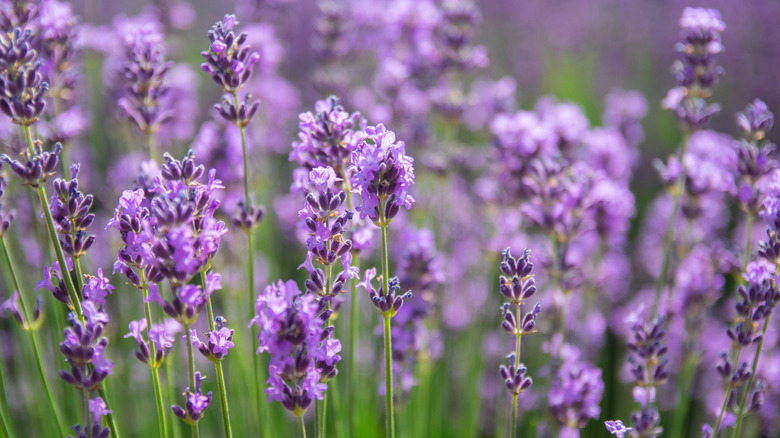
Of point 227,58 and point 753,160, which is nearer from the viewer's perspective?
point 227,58

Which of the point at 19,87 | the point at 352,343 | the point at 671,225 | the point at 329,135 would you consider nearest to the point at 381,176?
the point at 329,135

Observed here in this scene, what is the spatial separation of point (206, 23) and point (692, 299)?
28.7ft

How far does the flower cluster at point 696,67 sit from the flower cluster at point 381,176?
159 cm

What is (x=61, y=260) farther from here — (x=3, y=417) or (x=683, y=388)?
(x=683, y=388)

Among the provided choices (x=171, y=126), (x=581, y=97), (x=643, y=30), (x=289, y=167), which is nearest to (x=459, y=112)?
(x=171, y=126)

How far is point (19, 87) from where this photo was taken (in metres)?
1.83

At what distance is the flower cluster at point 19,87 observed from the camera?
1.83 metres

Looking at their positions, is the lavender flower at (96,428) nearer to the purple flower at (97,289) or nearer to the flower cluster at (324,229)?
the purple flower at (97,289)

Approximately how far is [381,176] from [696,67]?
69.0 inches

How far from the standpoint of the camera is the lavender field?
1694 millimetres

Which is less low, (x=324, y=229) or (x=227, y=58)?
(x=227, y=58)

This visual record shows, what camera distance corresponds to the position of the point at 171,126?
13.5 feet

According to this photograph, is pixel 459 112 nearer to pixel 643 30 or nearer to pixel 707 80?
pixel 707 80

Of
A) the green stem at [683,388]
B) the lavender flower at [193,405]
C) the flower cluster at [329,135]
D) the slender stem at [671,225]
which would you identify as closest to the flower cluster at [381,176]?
the flower cluster at [329,135]
